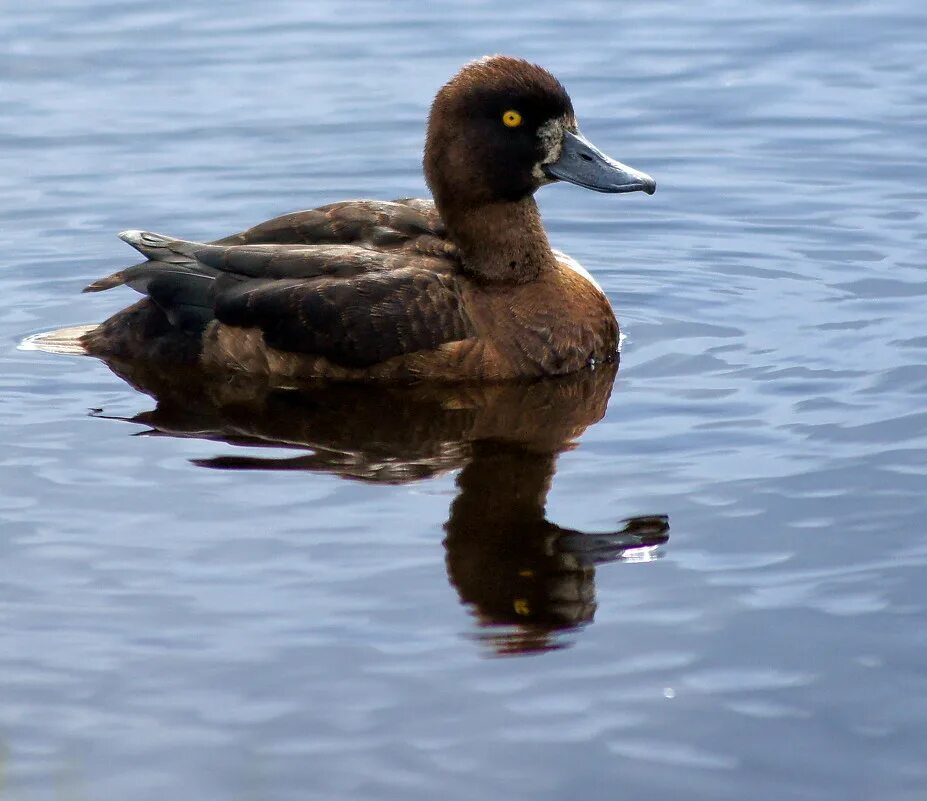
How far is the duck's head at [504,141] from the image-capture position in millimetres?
8273

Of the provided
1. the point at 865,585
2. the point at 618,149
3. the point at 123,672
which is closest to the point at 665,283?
the point at 618,149

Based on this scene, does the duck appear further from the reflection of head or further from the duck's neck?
the reflection of head

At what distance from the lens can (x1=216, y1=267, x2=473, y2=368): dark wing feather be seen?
8047 mm

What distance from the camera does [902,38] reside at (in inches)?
506

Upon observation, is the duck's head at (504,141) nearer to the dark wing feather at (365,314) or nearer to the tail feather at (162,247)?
the dark wing feather at (365,314)

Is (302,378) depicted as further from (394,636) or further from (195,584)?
(394,636)

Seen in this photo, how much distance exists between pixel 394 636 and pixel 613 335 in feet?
10.2

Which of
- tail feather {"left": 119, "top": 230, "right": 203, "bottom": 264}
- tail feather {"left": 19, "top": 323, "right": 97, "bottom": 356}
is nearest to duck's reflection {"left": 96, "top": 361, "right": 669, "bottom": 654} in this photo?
tail feather {"left": 19, "top": 323, "right": 97, "bottom": 356}

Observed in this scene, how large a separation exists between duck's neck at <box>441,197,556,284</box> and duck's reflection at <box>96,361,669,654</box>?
566mm

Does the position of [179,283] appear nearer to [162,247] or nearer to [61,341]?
[162,247]

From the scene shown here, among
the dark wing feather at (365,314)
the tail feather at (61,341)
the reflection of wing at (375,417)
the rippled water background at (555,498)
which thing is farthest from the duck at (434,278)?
the rippled water background at (555,498)

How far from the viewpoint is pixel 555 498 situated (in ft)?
22.1

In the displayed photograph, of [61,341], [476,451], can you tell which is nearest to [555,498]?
[476,451]

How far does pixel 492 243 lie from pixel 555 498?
1.97 m
